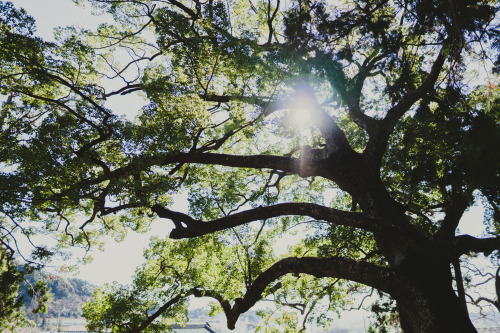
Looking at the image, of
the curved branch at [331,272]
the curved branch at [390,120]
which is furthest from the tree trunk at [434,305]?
the curved branch at [390,120]

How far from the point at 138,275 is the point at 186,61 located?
7015 mm

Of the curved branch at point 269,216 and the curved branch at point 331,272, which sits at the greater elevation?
the curved branch at point 269,216

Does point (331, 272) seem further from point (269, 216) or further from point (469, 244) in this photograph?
point (469, 244)

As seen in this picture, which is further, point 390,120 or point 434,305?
point 390,120

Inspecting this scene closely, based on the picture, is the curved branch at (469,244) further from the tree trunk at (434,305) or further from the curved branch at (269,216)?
the curved branch at (269,216)

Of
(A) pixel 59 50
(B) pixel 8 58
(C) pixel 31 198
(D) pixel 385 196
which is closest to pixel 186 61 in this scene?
(A) pixel 59 50

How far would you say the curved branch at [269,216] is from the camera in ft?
13.1

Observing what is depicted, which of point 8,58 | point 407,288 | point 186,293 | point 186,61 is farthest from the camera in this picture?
point 186,293

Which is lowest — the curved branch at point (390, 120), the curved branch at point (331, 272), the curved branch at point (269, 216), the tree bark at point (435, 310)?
the tree bark at point (435, 310)

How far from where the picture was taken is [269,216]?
175 inches

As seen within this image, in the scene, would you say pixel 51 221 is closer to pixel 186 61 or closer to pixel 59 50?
pixel 59 50

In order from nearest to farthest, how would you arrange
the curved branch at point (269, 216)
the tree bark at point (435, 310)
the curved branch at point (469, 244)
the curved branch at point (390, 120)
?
1. the tree bark at point (435, 310)
2. the curved branch at point (469, 244)
3. the curved branch at point (269, 216)
4. the curved branch at point (390, 120)

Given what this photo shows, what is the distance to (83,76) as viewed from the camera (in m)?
7.35

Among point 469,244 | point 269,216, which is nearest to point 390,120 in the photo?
point 469,244
